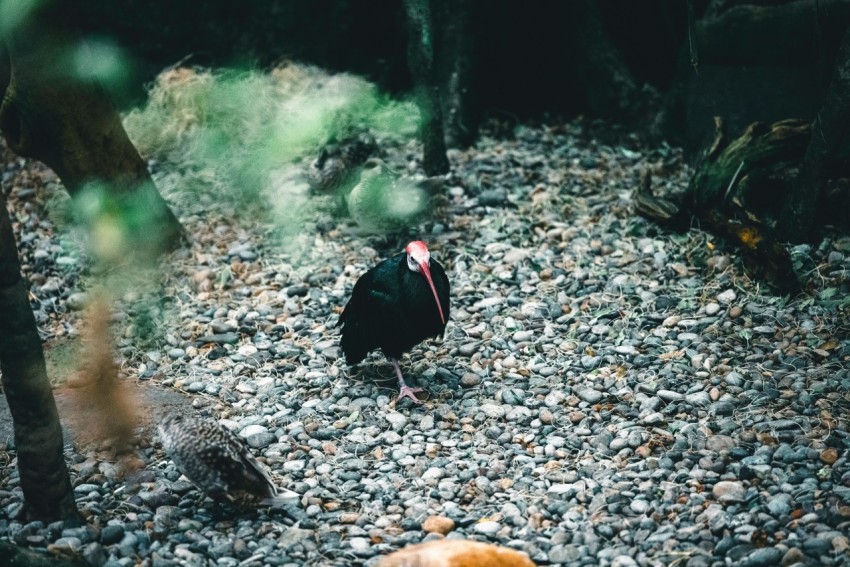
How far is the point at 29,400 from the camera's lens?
3.30 metres

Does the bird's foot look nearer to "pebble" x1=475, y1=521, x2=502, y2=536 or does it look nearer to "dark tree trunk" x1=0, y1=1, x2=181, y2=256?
"pebble" x1=475, y1=521, x2=502, y2=536

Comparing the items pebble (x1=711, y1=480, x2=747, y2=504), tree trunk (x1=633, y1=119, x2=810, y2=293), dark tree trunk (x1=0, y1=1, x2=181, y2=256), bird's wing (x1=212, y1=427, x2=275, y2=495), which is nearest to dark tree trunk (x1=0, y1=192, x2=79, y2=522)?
bird's wing (x1=212, y1=427, x2=275, y2=495)

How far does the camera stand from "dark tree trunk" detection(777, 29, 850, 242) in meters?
4.98

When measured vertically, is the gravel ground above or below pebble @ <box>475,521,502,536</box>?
above

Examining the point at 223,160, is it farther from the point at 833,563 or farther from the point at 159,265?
the point at 833,563

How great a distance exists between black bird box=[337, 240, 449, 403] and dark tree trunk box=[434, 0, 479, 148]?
130 inches

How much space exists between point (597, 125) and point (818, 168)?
3121mm

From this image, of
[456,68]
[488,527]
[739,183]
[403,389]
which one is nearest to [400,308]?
[403,389]

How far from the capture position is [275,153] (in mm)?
7230

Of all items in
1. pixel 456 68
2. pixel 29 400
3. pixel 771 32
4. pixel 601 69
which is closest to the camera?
pixel 29 400

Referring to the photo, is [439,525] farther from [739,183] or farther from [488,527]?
[739,183]

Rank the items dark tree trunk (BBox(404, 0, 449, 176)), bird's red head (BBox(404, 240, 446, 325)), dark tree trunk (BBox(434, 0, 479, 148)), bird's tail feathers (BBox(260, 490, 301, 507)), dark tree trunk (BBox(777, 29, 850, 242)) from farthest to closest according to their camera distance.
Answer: dark tree trunk (BBox(434, 0, 479, 148)), dark tree trunk (BBox(404, 0, 449, 176)), dark tree trunk (BBox(777, 29, 850, 242)), bird's red head (BBox(404, 240, 446, 325)), bird's tail feathers (BBox(260, 490, 301, 507))

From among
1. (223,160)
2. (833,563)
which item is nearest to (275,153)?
(223,160)

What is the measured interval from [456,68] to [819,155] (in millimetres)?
3702
